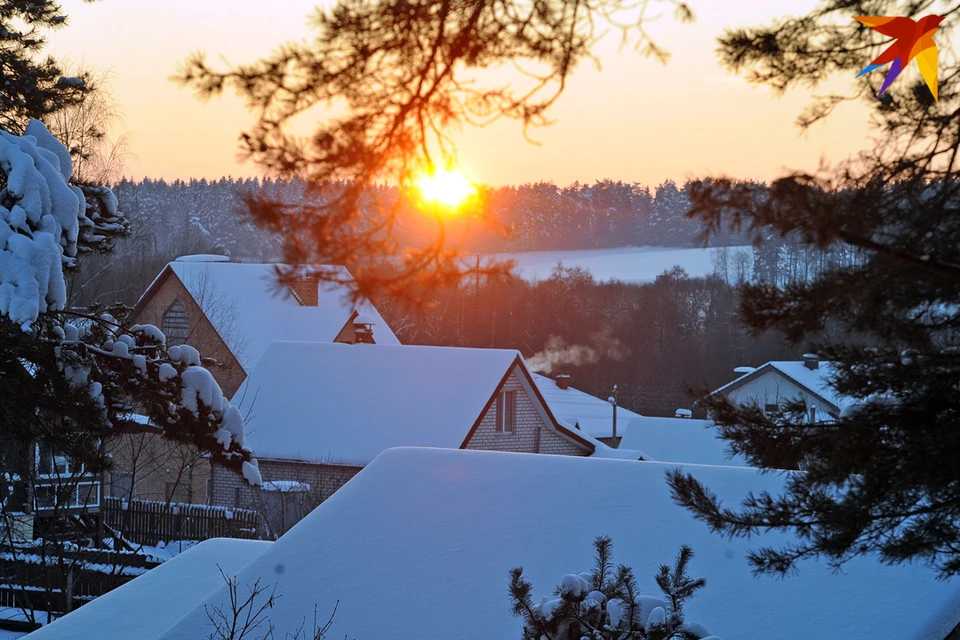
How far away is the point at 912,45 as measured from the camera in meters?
4.14

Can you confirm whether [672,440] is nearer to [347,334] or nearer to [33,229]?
[347,334]

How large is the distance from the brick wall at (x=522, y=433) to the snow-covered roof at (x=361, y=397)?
28.8 inches

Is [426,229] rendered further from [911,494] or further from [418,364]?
[418,364]

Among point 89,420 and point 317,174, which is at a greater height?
point 317,174

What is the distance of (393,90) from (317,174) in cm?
55

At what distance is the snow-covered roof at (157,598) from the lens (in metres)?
8.41

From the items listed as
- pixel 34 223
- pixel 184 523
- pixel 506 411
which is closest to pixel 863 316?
pixel 34 223

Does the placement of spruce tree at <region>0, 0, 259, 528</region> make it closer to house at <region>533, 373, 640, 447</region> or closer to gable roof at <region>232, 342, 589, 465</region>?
gable roof at <region>232, 342, 589, 465</region>

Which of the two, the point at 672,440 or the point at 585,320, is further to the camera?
the point at 585,320

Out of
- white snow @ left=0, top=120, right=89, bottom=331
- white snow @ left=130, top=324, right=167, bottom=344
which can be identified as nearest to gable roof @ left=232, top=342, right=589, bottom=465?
white snow @ left=130, top=324, right=167, bottom=344

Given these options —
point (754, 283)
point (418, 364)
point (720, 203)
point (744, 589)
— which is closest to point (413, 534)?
point (744, 589)

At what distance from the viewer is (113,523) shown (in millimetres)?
24703

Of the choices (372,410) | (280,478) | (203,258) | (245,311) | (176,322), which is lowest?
(280,478)

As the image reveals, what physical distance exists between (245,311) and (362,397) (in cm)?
961
